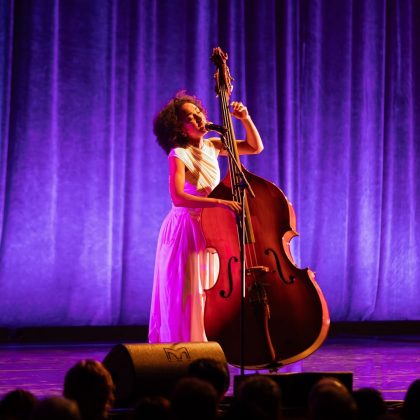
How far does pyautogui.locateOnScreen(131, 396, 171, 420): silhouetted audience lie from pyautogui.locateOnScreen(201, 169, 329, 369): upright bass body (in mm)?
1943

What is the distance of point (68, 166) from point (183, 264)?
2457mm

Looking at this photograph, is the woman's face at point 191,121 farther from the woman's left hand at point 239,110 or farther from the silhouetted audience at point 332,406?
the silhouetted audience at point 332,406

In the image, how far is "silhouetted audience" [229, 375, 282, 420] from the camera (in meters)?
2.22

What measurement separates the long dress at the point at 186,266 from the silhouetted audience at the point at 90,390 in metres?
2.02

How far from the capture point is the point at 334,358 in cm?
578

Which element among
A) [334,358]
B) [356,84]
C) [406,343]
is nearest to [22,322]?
[334,358]

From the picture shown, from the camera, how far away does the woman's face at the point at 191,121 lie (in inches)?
184

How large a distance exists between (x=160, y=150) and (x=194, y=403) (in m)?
4.97

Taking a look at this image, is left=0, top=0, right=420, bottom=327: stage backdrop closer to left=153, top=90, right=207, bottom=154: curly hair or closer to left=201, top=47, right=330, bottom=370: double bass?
left=153, top=90, right=207, bottom=154: curly hair

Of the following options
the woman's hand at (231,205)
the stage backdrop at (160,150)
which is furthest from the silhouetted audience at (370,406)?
the stage backdrop at (160,150)

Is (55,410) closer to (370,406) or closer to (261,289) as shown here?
(370,406)

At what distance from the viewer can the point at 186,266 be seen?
181 inches

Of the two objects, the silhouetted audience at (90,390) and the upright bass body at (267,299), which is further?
the upright bass body at (267,299)

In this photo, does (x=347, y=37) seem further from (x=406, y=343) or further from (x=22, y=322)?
(x=22, y=322)
